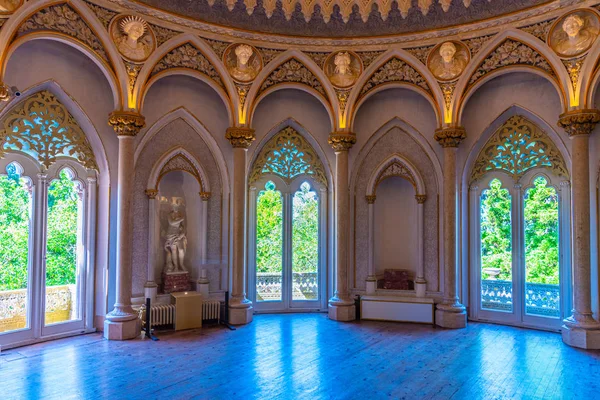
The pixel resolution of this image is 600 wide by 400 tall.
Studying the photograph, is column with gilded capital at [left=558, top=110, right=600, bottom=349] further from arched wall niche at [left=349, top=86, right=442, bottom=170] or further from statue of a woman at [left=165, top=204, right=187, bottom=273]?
statue of a woman at [left=165, top=204, right=187, bottom=273]

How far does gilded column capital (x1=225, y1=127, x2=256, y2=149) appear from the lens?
9461 mm

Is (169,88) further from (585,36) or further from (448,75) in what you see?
(585,36)

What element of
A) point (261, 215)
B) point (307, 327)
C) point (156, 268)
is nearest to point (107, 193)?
point (156, 268)

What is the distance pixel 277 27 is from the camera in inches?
377

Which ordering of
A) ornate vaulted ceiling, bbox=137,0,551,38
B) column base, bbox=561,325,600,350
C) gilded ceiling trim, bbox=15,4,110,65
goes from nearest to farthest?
gilded ceiling trim, bbox=15,4,110,65 → column base, bbox=561,325,600,350 → ornate vaulted ceiling, bbox=137,0,551,38

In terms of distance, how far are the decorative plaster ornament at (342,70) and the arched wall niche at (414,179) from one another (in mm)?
1368

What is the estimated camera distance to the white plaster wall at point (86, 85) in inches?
300

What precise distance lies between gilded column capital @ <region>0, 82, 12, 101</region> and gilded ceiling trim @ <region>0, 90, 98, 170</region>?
2.48 ft

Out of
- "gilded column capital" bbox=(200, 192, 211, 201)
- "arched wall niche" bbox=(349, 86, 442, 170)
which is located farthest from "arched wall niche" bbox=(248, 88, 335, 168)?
"gilded column capital" bbox=(200, 192, 211, 201)

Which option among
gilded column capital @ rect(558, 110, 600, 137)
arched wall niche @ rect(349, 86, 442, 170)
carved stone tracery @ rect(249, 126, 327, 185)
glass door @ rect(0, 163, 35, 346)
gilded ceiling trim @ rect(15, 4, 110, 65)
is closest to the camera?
gilded ceiling trim @ rect(15, 4, 110, 65)

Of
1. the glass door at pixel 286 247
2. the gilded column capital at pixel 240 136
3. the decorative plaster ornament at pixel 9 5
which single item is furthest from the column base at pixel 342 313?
the decorative plaster ornament at pixel 9 5

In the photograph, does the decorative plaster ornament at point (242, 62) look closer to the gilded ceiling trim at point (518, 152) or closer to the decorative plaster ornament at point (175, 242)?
the decorative plaster ornament at point (175, 242)

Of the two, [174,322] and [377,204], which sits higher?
[377,204]

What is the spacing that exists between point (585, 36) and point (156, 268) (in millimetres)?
9192
